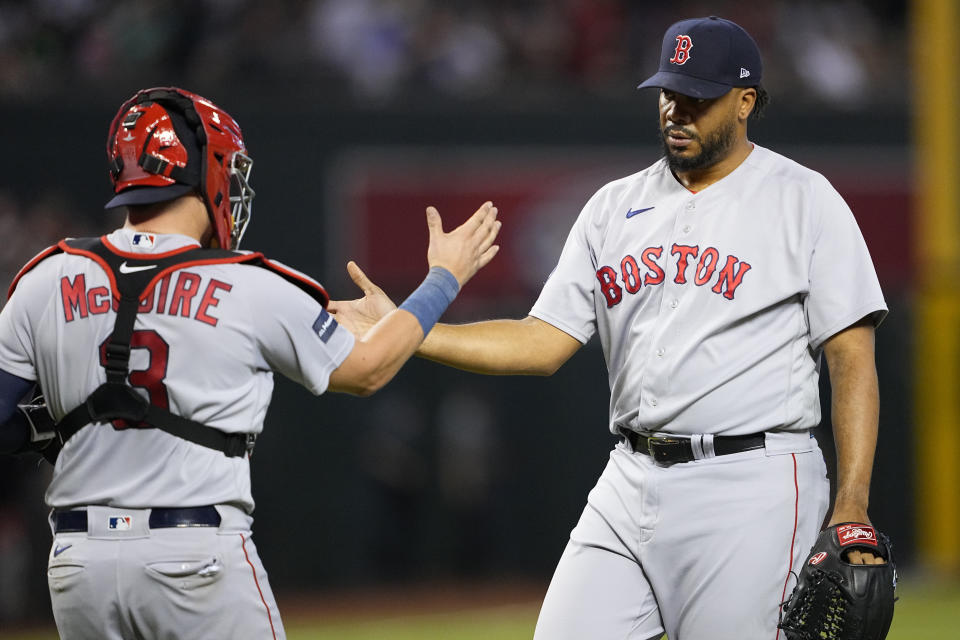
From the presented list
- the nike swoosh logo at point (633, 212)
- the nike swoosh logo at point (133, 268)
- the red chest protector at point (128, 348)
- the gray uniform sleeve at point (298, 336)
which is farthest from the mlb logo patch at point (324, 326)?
the nike swoosh logo at point (633, 212)

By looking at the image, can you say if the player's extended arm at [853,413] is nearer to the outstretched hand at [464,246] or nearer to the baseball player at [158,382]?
the outstretched hand at [464,246]

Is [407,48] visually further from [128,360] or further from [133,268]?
[128,360]

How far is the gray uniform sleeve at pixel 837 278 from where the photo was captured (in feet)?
11.9

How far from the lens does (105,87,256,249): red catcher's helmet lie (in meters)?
3.15

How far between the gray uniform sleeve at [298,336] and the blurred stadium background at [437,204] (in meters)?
7.96

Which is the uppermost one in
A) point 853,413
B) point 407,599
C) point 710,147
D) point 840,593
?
point 710,147

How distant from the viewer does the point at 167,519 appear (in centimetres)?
300

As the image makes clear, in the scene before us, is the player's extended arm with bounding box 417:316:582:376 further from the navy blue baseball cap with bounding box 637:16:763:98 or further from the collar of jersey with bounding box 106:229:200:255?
the collar of jersey with bounding box 106:229:200:255

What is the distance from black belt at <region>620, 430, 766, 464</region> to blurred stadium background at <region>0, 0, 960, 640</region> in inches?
291

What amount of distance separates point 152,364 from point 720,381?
157 cm

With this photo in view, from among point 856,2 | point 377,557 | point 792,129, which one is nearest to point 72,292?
point 377,557

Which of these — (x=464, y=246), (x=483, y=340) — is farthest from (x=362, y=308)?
(x=464, y=246)

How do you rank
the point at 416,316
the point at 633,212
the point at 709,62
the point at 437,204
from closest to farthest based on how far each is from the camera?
the point at 416,316, the point at 709,62, the point at 633,212, the point at 437,204

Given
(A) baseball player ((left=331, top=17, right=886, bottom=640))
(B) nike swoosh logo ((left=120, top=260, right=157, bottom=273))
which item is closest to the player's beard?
(A) baseball player ((left=331, top=17, right=886, bottom=640))
